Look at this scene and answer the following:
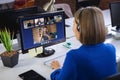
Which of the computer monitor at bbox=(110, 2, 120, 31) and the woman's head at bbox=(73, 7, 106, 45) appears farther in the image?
the computer monitor at bbox=(110, 2, 120, 31)

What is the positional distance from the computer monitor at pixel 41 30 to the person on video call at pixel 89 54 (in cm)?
51

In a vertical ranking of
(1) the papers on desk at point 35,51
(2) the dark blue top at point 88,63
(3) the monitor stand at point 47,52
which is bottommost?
(3) the monitor stand at point 47,52

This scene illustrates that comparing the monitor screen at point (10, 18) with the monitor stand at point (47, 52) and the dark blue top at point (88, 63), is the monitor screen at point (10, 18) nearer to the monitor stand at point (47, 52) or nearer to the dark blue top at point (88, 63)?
the monitor stand at point (47, 52)

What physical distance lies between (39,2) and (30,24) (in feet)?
9.94

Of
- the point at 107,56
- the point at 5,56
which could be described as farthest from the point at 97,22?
the point at 5,56

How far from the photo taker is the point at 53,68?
71.5 inches

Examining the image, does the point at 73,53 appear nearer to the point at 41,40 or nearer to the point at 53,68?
the point at 53,68

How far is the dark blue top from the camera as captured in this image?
139 cm

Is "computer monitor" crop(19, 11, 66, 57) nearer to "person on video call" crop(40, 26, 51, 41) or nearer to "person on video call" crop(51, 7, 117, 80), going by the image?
"person on video call" crop(40, 26, 51, 41)

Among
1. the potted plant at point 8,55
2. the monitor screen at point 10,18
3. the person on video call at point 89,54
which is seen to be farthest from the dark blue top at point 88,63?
the monitor screen at point 10,18

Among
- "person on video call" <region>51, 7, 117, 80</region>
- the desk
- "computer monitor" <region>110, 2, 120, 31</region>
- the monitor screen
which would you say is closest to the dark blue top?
A: "person on video call" <region>51, 7, 117, 80</region>

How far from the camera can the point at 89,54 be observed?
1.42 metres

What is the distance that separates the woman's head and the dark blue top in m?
0.05

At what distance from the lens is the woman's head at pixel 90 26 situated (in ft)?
4.70
